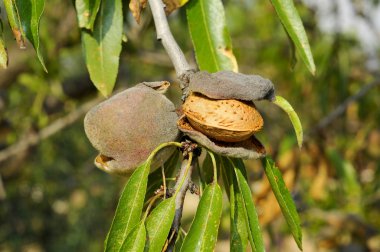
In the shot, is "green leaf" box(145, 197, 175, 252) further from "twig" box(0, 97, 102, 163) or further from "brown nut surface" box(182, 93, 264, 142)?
"twig" box(0, 97, 102, 163)

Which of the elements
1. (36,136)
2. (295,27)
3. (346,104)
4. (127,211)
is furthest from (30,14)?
(36,136)

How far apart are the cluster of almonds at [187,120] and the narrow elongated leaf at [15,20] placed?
0.60 feet

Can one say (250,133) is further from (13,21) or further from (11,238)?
(11,238)

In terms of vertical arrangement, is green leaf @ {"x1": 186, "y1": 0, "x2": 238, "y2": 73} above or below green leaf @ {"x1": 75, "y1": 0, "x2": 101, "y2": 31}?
below

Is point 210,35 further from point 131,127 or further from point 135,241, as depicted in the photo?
point 135,241

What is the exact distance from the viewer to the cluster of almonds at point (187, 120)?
96cm

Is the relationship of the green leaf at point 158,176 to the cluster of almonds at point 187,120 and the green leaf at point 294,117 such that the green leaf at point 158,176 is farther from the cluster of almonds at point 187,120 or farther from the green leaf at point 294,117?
the green leaf at point 294,117

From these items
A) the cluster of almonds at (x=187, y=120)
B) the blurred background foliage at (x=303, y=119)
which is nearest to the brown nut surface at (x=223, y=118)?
the cluster of almonds at (x=187, y=120)

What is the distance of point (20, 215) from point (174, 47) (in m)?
3.99

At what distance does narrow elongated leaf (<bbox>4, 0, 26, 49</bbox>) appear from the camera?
99 centimetres

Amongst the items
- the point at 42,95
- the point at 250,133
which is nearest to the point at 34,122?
the point at 42,95

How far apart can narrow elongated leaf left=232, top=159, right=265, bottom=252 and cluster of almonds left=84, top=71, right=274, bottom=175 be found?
0.07 m

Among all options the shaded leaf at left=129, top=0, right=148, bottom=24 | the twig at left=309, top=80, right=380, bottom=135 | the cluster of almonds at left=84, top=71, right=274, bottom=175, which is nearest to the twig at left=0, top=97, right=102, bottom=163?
the twig at left=309, top=80, right=380, bottom=135

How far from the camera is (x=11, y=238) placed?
445 cm
